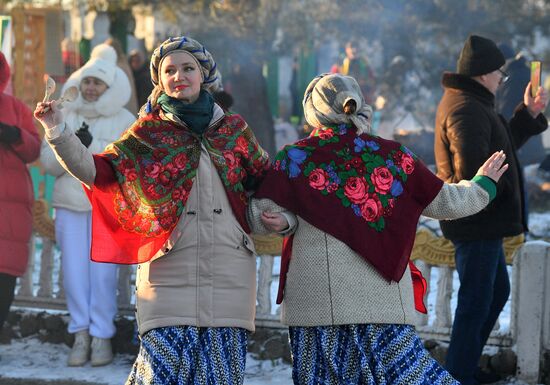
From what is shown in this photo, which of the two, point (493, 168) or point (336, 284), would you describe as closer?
point (336, 284)

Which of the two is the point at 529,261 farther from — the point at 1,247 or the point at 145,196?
the point at 1,247

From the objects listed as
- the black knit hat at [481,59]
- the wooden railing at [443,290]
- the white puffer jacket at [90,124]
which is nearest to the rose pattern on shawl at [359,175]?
the black knit hat at [481,59]

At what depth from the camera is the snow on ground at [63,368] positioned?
6.97 m

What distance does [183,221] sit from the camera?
4.96m

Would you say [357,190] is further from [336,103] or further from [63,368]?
[63,368]

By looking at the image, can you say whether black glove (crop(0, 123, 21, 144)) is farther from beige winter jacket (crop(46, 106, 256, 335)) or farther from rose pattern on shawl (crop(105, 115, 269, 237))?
beige winter jacket (crop(46, 106, 256, 335))

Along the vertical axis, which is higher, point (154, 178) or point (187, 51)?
point (187, 51)

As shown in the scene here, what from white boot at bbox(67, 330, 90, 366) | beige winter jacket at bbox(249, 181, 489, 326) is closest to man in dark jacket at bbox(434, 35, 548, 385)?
beige winter jacket at bbox(249, 181, 489, 326)

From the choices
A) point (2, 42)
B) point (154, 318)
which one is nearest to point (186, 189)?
point (154, 318)

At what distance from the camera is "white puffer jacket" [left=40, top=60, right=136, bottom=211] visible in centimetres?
713

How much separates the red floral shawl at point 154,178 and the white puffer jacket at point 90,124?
2076 mm

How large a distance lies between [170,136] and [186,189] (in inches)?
9.2

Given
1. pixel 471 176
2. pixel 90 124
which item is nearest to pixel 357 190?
pixel 471 176

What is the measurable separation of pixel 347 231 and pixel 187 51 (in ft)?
3.37
